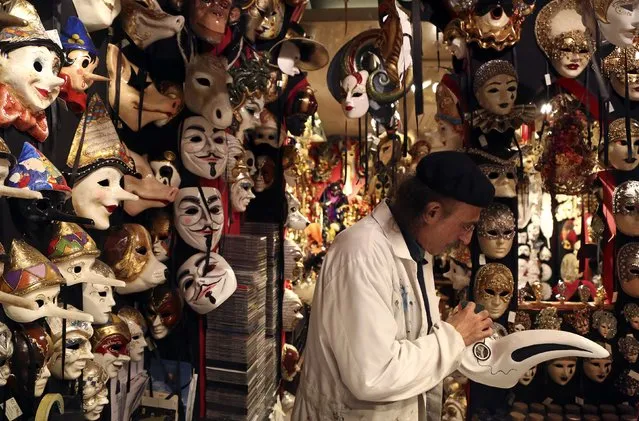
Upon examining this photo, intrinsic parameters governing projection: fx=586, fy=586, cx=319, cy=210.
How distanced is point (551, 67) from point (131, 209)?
2207 millimetres

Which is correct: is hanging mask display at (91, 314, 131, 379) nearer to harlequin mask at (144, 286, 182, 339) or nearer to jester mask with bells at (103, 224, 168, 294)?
jester mask with bells at (103, 224, 168, 294)

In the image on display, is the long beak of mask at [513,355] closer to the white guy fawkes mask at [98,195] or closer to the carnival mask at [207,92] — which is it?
the white guy fawkes mask at [98,195]

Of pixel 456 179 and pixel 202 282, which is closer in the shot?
pixel 456 179

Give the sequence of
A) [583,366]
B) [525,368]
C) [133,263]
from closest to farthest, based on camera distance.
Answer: [525,368]
[133,263]
[583,366]

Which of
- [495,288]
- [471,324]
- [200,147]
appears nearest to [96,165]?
[200,147]

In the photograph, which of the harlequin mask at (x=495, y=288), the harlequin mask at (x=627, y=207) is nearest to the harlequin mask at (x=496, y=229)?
the harlequin mask at (x=495, y=288)

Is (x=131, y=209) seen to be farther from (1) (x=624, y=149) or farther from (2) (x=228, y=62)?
(1) (x=624, y=149)

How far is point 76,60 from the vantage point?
162cm

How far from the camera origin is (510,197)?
302 centimetres

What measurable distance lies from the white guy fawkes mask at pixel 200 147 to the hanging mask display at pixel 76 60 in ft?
2.70

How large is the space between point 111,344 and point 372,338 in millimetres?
945

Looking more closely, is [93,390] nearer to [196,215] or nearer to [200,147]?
[196,215]

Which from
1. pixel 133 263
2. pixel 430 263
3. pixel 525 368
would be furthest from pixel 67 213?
pixel 525 368

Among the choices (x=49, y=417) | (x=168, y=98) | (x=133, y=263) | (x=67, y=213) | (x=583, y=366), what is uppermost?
(x=168, y=98)
